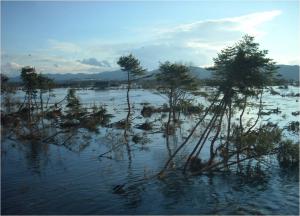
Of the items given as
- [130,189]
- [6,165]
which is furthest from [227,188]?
[6,165]

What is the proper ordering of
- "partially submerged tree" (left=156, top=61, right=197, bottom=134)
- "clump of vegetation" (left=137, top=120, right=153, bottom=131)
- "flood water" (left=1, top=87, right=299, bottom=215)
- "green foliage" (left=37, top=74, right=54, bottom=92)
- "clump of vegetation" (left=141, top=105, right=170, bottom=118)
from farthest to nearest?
"clump of vegetation" (left=141, top=105, right=170, bottom=118) < "green foliage" (left=37, top=74, right=54, bottom=92) < "clump of vegetation" (left=137, top=120, right=153, bottom=131) < "partially submerged tree" (left=156, top=61, right=197, bottom=134) < "flood water" (left=1, top=87, right=299, bottom=215)

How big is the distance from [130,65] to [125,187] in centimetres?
3565

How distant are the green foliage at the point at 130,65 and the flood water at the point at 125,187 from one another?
2352 centimetres

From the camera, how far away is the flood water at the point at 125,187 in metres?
23.5

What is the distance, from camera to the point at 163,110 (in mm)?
82188

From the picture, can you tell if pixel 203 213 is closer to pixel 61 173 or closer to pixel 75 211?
pixel 75 211

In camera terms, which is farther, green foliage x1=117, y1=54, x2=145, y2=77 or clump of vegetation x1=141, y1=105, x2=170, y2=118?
clump of vegetation x1=141, y1=105, x2=170, y2=118

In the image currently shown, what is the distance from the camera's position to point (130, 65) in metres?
60.7

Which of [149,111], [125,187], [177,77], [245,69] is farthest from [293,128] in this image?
[149,111]

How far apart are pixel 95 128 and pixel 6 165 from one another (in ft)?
77.1

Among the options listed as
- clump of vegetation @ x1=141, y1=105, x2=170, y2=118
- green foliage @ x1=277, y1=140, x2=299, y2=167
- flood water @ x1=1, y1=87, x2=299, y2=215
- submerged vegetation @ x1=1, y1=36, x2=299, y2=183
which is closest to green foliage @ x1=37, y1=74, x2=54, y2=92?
submerged vegetation @ x1=1, y1=36, x2=299, y2=183

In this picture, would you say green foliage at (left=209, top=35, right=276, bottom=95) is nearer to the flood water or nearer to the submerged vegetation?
the submerged vegetation

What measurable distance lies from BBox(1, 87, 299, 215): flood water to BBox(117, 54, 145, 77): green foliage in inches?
926

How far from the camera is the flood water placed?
23.5 m
